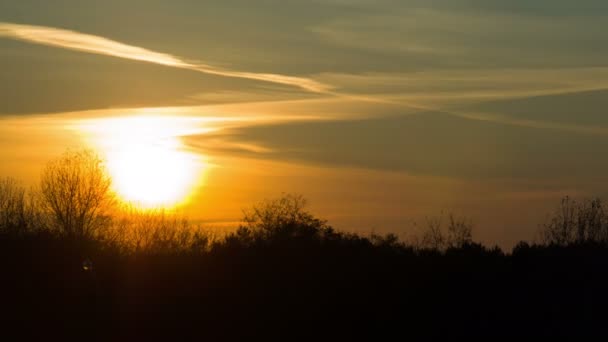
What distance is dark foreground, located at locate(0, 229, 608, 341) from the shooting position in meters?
29.9

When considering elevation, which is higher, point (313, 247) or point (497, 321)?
point (313, 247)

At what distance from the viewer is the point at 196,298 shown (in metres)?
32.8

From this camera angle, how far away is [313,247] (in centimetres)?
3816

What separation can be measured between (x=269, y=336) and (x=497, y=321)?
21.4 ft

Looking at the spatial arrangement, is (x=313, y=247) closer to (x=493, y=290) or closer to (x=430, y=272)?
(x=430, y=272)

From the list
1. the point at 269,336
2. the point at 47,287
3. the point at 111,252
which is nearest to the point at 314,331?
the point at 269,336

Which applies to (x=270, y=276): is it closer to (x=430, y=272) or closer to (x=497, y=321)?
(x=430, y=272)

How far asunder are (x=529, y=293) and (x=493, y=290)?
1.08 m

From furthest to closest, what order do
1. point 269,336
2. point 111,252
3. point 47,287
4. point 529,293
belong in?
1. point 111,252
2. point 47,287
3. point 529,293
4. point 269,336

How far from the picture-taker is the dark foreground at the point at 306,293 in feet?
98.2

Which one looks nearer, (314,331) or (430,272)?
(314,331)

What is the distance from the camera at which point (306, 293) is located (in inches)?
1289

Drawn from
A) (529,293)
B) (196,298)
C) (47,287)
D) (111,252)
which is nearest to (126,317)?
(196,298)

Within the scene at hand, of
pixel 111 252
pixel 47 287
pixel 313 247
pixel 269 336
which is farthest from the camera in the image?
pixel 111 252
